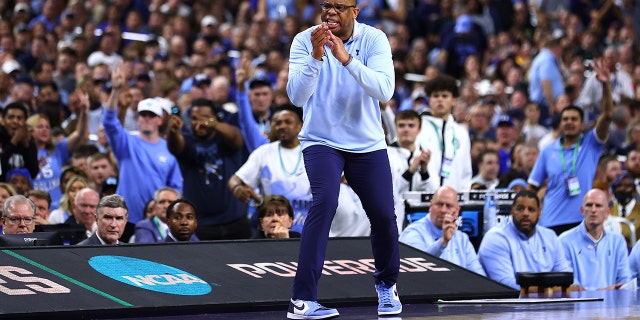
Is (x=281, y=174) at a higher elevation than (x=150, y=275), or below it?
higher

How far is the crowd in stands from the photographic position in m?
11.0

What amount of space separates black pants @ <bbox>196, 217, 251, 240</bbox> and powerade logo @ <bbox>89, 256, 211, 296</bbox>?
3.32 metres

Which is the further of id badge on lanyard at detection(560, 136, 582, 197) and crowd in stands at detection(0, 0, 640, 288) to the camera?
id badge on lanyard at detection(560, 136, 582, 197)

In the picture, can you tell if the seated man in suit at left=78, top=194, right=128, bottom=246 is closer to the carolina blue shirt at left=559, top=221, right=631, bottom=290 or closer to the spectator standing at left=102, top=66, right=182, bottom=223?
the spectator standing at left=102, top=66, right=182, bottom=223

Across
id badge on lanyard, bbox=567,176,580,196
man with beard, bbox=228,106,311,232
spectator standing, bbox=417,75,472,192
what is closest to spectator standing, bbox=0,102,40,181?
man with beard, bbox=228,106,311,232

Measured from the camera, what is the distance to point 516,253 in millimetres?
10414

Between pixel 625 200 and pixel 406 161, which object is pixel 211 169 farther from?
pixel 625 200

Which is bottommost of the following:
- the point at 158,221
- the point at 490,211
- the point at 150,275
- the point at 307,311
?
the point at 307,311

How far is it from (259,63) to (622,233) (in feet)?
22.3

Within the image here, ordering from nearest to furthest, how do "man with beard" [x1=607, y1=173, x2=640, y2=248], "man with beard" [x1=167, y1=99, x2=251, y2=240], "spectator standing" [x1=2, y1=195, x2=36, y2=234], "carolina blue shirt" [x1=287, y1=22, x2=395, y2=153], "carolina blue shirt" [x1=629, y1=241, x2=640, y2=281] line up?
"carolina blue shirt" [x1=287, y1=22, x2=395, y2=153], "spectator standing" [x1=2, y1=195, x2=36, y2=234], "carolina blue shirt" [x1=629, y1=241, x2=640, y2=281], "man with beard" [x1=167, y1=99, x2=251, y2=240], "man with beard" [x1=607, y1=173, x2=640, y2=248]

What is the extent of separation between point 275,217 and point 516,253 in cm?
195

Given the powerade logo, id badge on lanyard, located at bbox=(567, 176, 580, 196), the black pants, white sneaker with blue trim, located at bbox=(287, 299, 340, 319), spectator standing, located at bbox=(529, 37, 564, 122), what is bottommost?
white sneaker with blue trim, located at bbox=(287, 299, 340, 319)

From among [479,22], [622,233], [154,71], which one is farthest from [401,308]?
[479,22]

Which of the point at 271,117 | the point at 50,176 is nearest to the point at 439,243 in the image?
the point at 271,117
